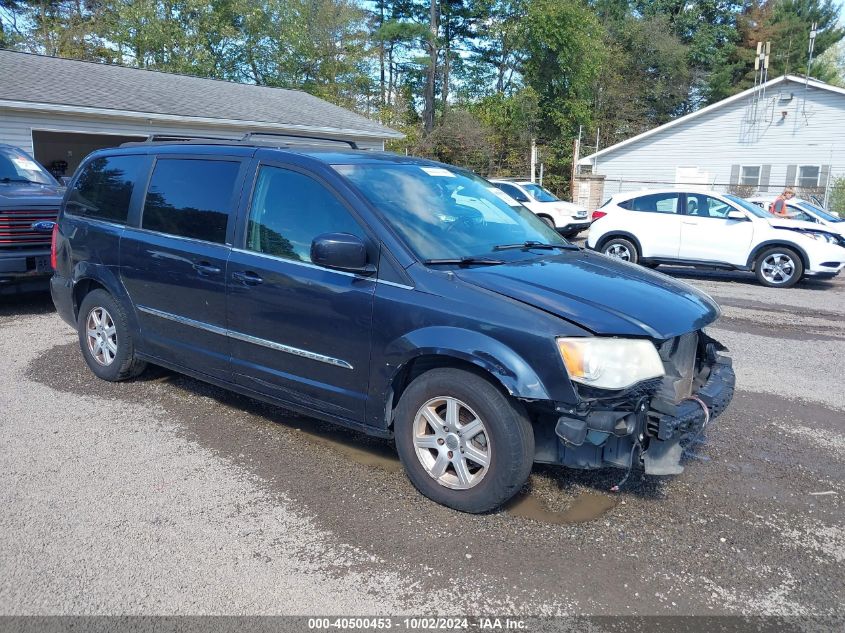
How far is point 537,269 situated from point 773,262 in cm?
986

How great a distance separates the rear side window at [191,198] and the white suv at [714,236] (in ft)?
32.7

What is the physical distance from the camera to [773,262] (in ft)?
40.1

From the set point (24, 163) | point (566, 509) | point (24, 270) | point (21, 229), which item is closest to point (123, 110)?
point (24, 163)

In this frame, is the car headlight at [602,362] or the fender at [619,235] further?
the fender at [619,235]

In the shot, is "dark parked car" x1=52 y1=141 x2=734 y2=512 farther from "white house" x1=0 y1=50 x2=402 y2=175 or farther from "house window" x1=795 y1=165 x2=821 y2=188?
"house window" x1=795 y1=165 x2=821 y2=188

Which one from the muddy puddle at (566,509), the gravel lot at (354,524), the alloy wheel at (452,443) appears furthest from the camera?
the muddy puddle at (566,509)

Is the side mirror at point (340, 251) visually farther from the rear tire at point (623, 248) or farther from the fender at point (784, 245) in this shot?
the fender at point (784, 245)

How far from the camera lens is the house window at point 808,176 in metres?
28.1

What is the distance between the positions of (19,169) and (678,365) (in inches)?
359

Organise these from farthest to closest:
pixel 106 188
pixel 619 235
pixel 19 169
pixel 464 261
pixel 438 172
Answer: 1. pixel 619 235
2. pixel 19 169
3. pixel 106 188
4. pixel 438 172
5. pixel 464 261

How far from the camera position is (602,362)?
3328 mm

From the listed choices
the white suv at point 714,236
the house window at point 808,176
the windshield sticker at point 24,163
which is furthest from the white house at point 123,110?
the house window at point 808,176

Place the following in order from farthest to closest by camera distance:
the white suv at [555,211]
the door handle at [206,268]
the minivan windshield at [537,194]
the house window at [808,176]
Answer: the house window at [808,176]
the minivan windshield at [537,194]
the white suv at [555,211]
the door handle at [206,268]

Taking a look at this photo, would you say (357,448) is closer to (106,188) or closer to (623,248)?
(106,188)
